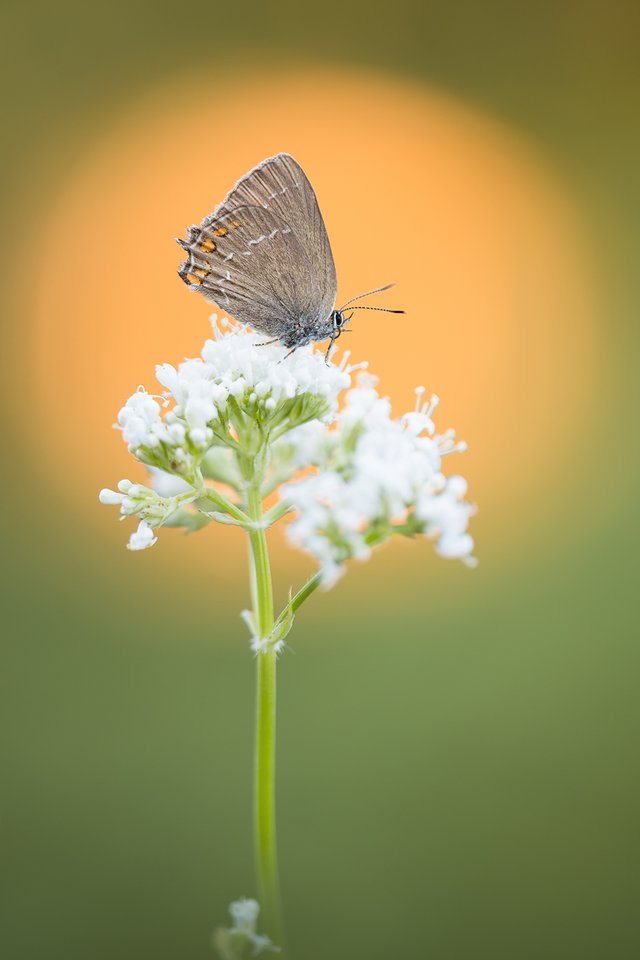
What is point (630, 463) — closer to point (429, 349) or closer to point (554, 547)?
point (554, 547)

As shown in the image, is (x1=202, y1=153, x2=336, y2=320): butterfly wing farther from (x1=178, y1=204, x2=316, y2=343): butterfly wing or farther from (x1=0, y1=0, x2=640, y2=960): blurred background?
(x1=0, y1=0, x2=640, y2=960): blurred background

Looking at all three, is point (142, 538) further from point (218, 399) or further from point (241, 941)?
point (241, 941)

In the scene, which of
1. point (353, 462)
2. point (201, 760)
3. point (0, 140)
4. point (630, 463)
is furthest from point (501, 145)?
point (353, 462)

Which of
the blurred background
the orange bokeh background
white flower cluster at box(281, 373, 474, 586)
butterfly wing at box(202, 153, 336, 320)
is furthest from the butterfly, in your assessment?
the orange bokeh background

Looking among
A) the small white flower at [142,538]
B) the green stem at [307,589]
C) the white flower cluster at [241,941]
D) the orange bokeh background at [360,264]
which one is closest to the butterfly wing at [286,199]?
the small white flower at [142,538]

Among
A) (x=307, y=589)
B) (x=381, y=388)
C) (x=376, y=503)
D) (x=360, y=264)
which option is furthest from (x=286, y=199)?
(x=360, y=264)

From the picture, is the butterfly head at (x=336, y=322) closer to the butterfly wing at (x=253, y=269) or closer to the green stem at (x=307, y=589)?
the butterfly wing at (x=253, y=269)
